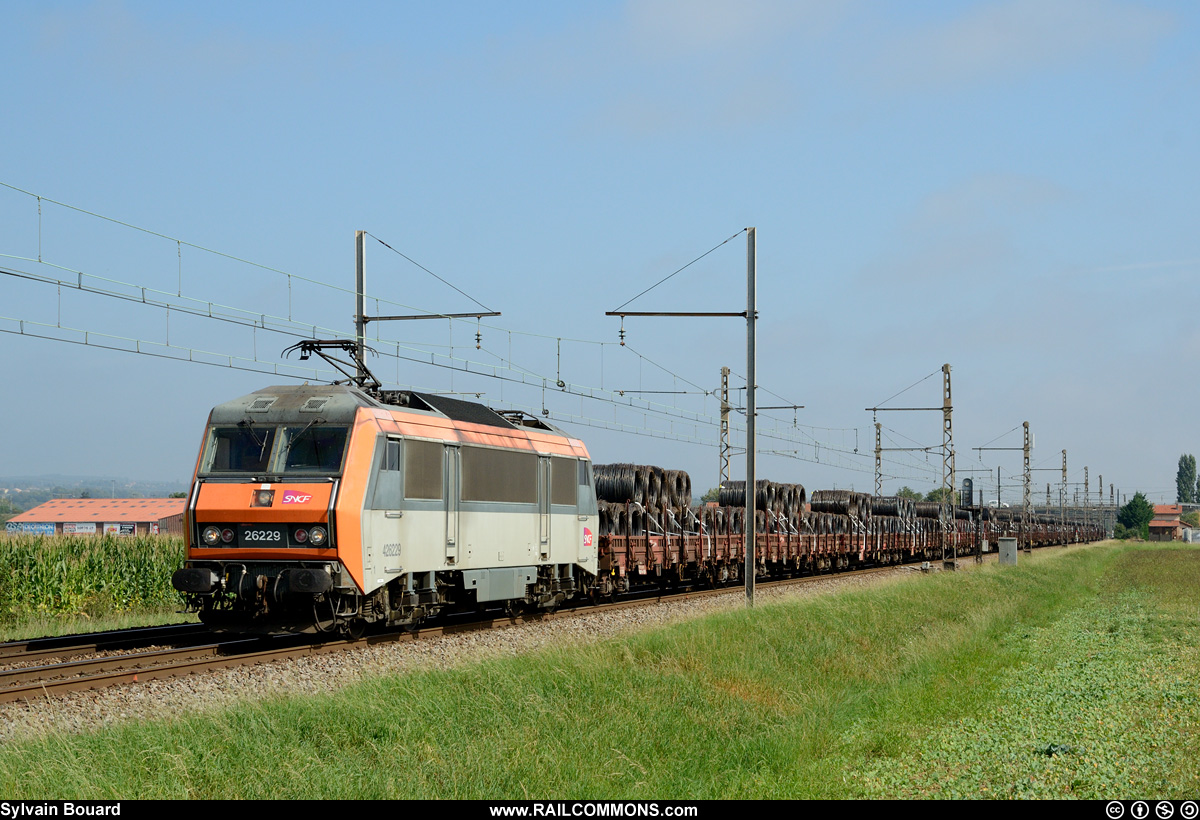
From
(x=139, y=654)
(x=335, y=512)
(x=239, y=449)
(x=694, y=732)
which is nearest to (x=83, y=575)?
(x=239, y=449)

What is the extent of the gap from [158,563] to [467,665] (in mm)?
12796

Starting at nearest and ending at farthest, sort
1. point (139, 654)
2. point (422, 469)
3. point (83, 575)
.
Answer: point (139, 654)
point (422, 469)
point (83, 575)

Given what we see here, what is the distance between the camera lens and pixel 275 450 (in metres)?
14.9

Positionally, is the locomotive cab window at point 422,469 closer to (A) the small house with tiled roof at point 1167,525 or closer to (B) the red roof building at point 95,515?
(B) the red roof building at point 95,515

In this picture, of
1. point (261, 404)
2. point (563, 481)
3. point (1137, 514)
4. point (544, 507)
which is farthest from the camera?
point (1137, 514)

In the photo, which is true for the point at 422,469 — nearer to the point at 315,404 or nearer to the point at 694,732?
the point at 315,404

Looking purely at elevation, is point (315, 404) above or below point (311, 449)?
above

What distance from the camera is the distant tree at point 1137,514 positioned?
5915 inches

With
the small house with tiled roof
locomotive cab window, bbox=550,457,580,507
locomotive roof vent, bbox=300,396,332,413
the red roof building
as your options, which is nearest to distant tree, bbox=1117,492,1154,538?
the small house with tiled roof

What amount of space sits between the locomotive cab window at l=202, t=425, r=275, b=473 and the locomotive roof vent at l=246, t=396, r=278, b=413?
28cm

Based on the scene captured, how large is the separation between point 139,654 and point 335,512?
9.80 feet

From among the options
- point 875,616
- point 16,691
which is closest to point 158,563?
point 16,691

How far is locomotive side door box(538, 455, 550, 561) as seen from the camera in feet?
65.2

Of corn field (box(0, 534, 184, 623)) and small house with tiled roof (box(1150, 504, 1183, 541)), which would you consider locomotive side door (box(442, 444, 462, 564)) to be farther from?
small house with tiled roof (box(1150, 504, 1183, 541))
